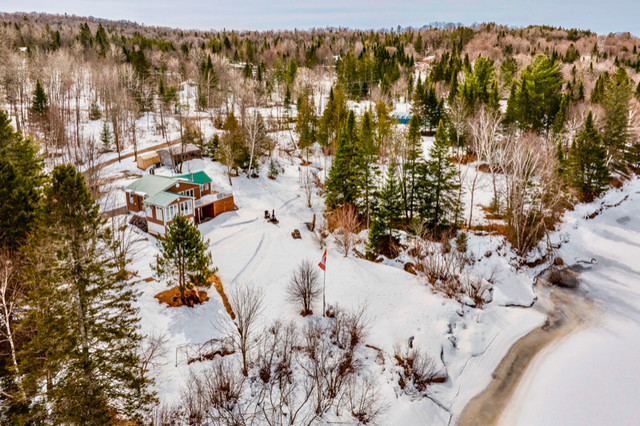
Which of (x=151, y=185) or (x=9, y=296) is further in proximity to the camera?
(x=151, y=185)

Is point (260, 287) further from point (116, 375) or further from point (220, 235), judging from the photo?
point (116, 375)

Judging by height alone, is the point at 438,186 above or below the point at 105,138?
below

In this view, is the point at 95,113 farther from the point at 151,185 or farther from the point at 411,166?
the point at 411,166

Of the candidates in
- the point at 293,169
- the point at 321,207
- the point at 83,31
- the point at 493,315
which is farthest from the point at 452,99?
the point at 83,31

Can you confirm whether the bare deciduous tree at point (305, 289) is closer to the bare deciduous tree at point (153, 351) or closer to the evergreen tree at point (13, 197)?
the bare deciduous tree at point (153, 351)

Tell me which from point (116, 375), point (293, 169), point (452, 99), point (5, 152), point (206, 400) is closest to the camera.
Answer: point (116, 375)

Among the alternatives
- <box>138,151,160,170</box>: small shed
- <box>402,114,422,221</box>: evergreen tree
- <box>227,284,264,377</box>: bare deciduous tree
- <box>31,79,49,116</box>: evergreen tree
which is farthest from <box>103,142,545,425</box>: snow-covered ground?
<box>31,79,49,116</box>: evergreen tree

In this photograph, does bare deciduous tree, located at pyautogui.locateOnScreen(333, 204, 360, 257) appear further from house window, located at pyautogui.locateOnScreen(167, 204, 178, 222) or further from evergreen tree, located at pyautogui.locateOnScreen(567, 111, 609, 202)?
Result: evergreen tree, located at pyautogui.locateOnScreen(567, 111, 609, 202)

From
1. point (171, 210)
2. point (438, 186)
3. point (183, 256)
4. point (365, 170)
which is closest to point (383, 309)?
point (183, 256)
